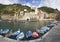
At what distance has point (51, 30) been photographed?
262cm

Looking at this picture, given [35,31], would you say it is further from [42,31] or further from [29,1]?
[29,1]

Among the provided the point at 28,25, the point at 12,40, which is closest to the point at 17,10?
the point at 28,25

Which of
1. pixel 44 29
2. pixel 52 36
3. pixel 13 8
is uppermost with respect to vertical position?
pixel 13 8

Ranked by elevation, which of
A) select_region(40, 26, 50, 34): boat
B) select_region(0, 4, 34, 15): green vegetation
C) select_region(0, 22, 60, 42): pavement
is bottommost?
select_region(0, 22, 60, 42): pavement

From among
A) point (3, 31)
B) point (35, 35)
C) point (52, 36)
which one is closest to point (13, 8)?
point (3, 31)

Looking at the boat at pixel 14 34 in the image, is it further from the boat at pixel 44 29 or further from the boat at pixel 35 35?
the boat at pixel 44 29

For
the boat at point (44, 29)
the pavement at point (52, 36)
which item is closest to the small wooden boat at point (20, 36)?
the pavement at point (52, 36)

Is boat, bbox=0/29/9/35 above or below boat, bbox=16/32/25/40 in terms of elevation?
above

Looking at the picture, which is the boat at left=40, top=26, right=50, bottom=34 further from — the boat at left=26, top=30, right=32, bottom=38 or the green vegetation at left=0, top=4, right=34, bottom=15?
the green vegetation at left=0, top=4, right=34, bottom=15

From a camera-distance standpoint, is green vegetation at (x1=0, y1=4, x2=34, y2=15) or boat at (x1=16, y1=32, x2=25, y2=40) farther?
green vegetation at (x1=0, y1=4, x2=34, y2=15)

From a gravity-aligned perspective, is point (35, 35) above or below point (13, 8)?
below

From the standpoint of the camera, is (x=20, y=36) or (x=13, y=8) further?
(x=13, y=8)

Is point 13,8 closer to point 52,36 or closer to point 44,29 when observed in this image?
point 44,29

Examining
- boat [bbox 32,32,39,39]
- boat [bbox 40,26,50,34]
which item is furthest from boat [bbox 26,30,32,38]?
boat [bbox 40,26,50,34]
